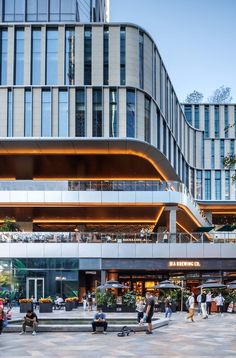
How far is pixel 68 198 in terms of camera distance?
5859 centimetres

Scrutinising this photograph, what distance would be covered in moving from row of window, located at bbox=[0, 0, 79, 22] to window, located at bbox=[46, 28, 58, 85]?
16.5 m

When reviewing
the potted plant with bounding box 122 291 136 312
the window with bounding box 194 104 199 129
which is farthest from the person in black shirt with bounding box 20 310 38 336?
the window with bounding box 194 104 199 129

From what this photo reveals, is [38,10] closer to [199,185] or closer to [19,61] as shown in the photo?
[19,61]

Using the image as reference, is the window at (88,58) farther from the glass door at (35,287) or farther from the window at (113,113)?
the glass door at (35,287)

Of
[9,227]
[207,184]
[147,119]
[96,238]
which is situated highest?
[147,119]

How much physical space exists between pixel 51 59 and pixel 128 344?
39.4m

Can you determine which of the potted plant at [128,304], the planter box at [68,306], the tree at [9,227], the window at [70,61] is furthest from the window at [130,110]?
the potted plant at [128,304]

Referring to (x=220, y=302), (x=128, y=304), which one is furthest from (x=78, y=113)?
(x=220, y=302)

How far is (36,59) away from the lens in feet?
198

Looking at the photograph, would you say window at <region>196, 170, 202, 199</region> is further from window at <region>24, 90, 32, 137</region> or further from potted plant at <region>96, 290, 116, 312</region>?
potted plant at <region>96, 290, 116, 312</region>

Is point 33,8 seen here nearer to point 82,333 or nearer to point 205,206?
point 205,206

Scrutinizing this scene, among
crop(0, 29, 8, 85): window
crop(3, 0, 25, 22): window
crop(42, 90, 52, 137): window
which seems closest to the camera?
crop(42, 90, 52, 137): window

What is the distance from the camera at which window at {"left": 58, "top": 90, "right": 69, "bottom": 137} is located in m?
59.2

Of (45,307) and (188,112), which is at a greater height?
(188,112)
